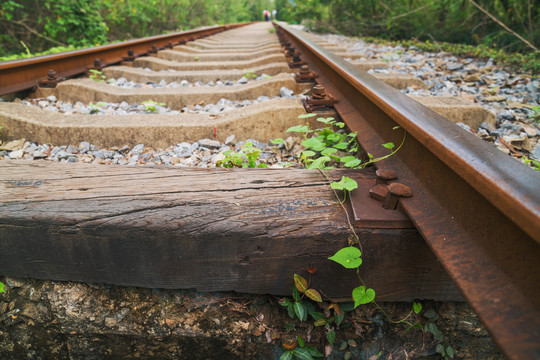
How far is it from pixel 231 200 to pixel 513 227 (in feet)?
2.38

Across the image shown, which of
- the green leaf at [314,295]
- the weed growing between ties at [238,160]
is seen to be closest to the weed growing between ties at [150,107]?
the weed growing between ties at [238,160]

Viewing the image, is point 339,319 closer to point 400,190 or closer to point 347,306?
point 347,306

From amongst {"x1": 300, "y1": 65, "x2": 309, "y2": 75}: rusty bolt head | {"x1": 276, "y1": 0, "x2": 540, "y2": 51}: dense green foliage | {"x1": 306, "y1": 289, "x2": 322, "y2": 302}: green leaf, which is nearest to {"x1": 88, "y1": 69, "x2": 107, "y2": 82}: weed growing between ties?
{"x1": 300, "y1": 65, "x2": 309, "y2": 75}: rusty bolt head

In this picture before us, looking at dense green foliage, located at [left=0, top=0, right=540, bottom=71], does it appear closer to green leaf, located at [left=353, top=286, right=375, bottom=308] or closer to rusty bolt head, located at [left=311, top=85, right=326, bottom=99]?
rusty bolt head, located at [left=311, top=85, right=326, bottom=99]

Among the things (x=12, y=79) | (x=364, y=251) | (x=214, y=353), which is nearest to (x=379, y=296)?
(x=364, y=251)

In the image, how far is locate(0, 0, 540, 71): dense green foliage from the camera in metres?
5.52

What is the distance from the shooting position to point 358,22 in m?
9.08

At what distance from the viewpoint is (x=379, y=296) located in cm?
105

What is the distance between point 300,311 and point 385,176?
520 mm

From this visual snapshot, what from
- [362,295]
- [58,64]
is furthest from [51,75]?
[362,295]

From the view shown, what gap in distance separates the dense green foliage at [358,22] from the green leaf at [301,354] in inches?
169

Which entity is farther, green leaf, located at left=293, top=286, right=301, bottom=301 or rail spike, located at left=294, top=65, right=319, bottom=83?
rail spike, located at left=294, top=65, right=319, bottom=83

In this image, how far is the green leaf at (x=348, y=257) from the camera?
95 centimetres

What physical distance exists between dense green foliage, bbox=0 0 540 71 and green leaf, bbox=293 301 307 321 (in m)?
4.25
